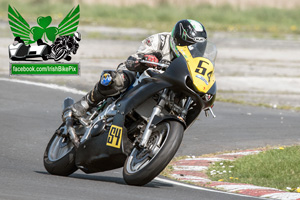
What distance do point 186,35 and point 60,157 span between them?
212 centimetres

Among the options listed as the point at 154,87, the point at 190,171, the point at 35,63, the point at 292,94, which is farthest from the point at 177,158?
the point at 35,63

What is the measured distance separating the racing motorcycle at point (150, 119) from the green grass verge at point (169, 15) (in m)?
31.5

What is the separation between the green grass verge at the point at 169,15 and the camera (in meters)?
41.5

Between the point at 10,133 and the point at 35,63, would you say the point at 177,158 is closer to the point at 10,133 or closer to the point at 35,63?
the point at 10,133

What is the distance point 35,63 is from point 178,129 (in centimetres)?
1483

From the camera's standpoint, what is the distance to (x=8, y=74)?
19.0 m

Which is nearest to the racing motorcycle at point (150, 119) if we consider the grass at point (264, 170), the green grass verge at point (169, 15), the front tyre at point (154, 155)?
the front tyre at point (154, 155)

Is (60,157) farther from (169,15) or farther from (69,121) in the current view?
(169,15)

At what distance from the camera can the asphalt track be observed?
23.7ft

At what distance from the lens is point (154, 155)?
7.34 m

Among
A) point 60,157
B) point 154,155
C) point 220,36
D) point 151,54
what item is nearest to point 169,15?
point 220,36

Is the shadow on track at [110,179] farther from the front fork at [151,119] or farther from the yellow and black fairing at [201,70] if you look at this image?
the yellow and black fairing at [201,70]

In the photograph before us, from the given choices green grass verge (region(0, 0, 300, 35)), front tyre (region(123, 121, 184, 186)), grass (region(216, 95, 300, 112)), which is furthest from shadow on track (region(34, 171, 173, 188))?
green grass verge (region(0, 0, 300, 35))

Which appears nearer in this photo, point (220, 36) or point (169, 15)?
point (220, 36)
